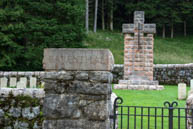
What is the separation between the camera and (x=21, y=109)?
5066 mm

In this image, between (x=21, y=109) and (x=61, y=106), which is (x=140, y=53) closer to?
(x=21, y=109)

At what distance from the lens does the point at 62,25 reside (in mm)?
19422

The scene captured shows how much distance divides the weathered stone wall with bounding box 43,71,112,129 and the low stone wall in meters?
1.34

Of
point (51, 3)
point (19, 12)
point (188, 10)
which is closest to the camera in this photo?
point (19, 12)

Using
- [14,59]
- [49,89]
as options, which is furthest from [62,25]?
[49,89]

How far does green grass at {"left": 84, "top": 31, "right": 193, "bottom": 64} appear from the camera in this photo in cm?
2453

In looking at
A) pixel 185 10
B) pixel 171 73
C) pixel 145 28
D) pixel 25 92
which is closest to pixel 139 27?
pixel 145 28

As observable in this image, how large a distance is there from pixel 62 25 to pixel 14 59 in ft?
14.8

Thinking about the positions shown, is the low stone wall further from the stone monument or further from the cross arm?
the cross arm

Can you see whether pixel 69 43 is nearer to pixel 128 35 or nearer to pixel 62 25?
pixel 62 25

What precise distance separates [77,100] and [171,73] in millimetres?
13256

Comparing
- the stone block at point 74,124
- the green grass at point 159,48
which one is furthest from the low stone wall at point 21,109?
the green grass at point 159,48

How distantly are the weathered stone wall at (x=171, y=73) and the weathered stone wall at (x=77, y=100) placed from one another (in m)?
12.7

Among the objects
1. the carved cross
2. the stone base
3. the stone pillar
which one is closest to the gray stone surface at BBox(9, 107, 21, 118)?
the stone pillar
